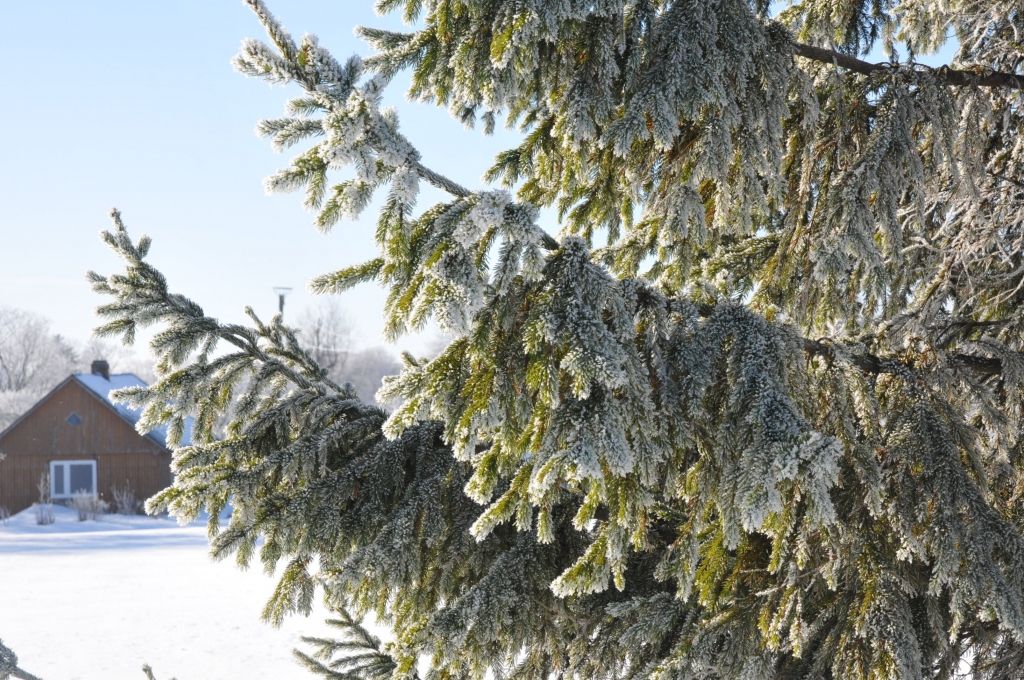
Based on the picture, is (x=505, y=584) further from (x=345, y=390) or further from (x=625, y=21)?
(x=625, y=21)

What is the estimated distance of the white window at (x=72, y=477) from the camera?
1208 inches

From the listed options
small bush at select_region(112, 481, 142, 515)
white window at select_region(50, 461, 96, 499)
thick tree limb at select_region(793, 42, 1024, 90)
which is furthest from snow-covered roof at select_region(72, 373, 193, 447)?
thick tree limb at select_region(793, 42, 1024, 90)

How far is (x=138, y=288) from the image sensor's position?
3703 mm

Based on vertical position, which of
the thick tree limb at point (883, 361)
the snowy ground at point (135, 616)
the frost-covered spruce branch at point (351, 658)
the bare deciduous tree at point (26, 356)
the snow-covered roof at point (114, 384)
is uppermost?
the bare deciduous tree at point (26, 356)

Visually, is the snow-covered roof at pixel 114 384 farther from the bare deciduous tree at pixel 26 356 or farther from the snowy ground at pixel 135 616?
the bare deciduous tree at pixel 26 356

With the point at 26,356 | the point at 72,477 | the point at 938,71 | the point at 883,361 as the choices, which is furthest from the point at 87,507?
the point at 26,356

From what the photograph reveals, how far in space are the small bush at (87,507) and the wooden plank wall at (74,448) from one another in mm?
2552

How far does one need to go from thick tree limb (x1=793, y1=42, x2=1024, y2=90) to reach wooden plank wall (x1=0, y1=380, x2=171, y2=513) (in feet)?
101

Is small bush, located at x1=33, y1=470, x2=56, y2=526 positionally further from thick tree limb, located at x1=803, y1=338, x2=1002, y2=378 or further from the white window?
thick tree limb, located at x1=803, y1=338, x2=1002, y2=378

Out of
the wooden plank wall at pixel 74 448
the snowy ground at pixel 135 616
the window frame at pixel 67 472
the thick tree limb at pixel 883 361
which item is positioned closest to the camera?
the thick tree limb at pixel 883 361

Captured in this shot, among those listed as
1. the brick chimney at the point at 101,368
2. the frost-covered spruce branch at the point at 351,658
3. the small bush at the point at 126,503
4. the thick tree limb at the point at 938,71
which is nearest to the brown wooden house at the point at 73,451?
the small bush at the point at 126,503

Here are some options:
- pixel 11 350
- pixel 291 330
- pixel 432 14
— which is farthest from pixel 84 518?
pixel 11 350

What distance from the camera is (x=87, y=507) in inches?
1061

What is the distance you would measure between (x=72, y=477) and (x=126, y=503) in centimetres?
378
